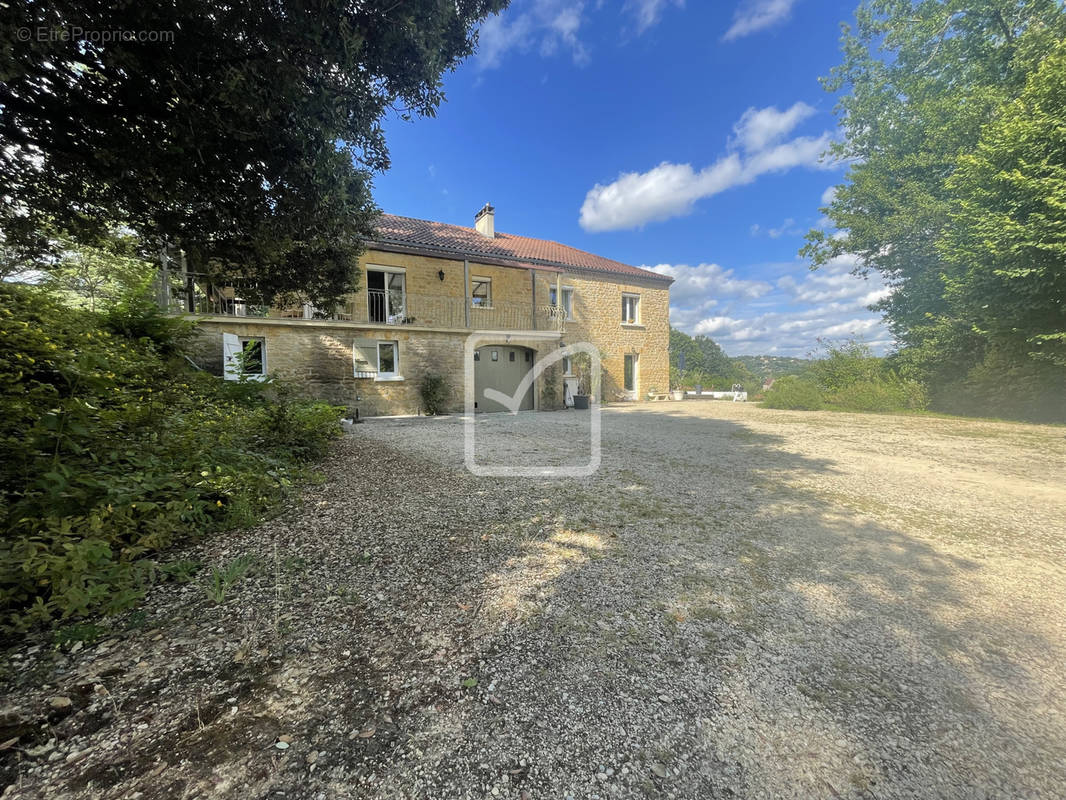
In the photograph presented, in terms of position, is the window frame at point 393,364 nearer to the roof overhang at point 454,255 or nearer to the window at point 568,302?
the roof overhang at point 454,255

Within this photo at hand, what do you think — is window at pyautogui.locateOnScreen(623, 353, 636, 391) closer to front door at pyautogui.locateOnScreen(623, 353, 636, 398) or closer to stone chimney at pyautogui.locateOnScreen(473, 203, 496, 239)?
front door at pyautogui.locateOnScreen(623, 353, 636, 398)

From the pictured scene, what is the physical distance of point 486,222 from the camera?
16859mm

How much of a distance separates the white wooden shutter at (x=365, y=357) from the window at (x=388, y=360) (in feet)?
0.50

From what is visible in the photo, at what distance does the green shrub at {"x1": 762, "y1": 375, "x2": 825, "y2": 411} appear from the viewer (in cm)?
1299

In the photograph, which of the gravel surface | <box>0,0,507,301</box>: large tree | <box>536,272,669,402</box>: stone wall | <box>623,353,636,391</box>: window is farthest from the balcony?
the gravel surface

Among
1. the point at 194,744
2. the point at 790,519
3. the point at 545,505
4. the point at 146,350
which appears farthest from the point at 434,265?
the point at 194,744

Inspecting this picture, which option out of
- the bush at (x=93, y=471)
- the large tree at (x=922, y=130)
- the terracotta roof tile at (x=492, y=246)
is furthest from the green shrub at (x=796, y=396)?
the bush at (x=93, y=471)

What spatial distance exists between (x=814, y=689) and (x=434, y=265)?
13290 mm

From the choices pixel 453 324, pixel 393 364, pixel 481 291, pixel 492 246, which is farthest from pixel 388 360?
pixel 492 246

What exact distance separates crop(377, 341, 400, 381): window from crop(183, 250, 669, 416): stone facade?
146 mm

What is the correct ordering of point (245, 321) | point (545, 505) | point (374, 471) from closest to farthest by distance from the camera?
point (545, 505) < point (374, 471) < point (245, 321)

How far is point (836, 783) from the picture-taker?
1131 millimetres

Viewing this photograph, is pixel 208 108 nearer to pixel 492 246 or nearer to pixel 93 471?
pixel 93 471

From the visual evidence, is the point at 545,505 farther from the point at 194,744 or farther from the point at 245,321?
the point at 245,321
